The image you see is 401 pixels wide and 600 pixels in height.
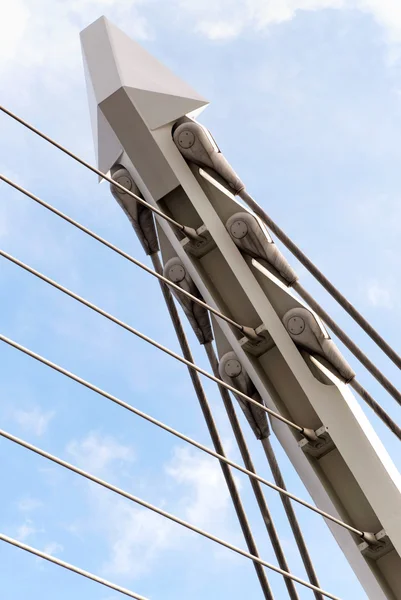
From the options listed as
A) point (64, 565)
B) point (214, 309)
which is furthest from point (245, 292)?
point (64, 565)

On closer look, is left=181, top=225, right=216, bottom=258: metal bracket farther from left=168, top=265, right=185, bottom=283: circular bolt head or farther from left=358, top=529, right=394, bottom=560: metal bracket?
left=358, top=529, right=394, bottom=560: metal bracket

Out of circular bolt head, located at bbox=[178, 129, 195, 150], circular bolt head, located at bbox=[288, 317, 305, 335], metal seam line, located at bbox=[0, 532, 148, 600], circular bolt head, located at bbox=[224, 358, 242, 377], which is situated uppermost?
circular bolt head, located at bbox=[178, 129, 195, 150]

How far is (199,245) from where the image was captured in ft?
23.2

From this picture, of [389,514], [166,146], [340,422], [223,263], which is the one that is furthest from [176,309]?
[389,514]

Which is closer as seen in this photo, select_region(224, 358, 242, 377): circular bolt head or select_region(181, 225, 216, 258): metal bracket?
select_region(224, 358, 242, 377): circular bolt head

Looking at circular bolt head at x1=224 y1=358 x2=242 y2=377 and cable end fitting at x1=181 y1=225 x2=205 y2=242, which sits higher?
cable end fitting at x1=181 y1=225 x2=205 y2=242

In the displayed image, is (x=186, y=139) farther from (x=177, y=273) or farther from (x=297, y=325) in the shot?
(x=297, y=325)

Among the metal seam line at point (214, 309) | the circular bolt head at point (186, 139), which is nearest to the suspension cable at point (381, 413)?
the metal seam line at point (214, 309)

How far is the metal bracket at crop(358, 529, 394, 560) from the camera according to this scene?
19.8ft

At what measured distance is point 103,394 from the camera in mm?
5020

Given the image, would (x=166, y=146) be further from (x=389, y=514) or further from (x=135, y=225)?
(x=389, y=514)

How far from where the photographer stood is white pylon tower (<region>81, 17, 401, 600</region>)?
242 inches

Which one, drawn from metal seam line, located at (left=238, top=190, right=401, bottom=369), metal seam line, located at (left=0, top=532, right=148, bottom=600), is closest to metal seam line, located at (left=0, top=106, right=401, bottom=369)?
metal seam line, located at (left=238, top=190, right=401, bottom=369)

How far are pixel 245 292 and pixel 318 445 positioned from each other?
1.05 meters
